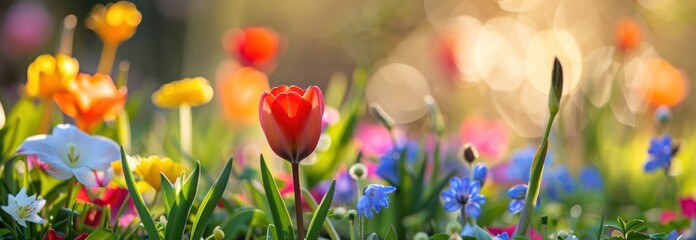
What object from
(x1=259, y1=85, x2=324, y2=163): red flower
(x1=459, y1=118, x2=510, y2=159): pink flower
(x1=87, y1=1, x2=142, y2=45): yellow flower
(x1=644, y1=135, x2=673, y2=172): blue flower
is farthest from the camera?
(x1=459, y1=118, x2=510, y2=159): pink flower

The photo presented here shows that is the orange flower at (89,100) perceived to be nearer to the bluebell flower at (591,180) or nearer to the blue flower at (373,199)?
the blue flower at (373,199)

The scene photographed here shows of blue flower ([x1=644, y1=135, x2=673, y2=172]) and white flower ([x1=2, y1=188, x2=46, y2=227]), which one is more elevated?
white flower ([x1=2, y1=188, x2=46, y2=227])

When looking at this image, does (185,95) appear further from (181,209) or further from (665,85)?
(665,85)

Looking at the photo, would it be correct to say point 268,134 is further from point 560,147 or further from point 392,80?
point 392,80

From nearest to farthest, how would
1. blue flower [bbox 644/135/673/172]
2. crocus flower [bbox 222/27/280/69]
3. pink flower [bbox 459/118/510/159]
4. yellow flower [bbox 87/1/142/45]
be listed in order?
1. blue flower [bbox 644/135/673/172]
2. yellow flower [bbox 87/1/142/45]
3. crocus flower [bbox 222/27/280/69]
4. pink flower [bbox 459/118/510/159]

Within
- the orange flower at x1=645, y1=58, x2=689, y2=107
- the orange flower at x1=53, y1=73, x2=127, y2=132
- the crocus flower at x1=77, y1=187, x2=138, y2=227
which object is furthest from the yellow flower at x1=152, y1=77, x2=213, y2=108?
the orange flower at x1=645, y1=58, x2=689, y2=107

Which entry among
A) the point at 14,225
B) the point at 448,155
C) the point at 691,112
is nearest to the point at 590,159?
the point at 448,155

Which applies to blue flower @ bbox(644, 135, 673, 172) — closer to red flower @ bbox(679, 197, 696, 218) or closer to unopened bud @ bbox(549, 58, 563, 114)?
red flower @ bbox(679, 197, 696, 218)

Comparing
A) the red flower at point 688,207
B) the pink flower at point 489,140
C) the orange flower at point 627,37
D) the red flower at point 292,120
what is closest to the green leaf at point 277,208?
the red flower at point 292,120
